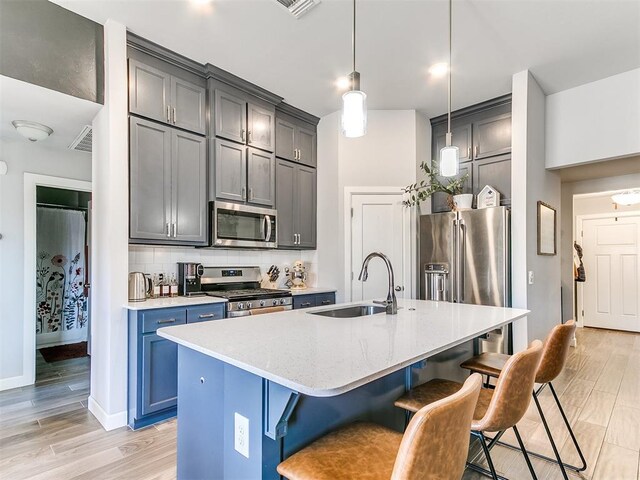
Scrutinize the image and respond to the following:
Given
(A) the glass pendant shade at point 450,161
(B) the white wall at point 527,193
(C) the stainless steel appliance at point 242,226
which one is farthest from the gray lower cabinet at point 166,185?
(B) the white wall at point 527,193

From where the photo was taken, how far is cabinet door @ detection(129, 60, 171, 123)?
277 cm

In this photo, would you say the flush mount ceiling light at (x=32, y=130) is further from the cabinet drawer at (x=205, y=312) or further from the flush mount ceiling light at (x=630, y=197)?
the flush mount ceiling light at (x=630, y=197)

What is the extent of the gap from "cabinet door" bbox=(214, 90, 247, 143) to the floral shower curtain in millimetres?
3296

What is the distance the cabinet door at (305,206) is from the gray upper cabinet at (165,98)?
4.36 feet

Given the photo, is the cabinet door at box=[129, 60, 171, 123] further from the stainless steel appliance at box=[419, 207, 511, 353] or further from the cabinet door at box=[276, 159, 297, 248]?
the stainless steel appliance at box=[419, 207, 511, 353]

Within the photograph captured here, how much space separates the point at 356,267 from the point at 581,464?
2.54 m

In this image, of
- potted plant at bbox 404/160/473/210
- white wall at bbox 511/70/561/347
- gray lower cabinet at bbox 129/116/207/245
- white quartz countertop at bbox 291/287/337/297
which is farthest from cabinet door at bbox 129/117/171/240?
white wall at bbox 511/70/561/347

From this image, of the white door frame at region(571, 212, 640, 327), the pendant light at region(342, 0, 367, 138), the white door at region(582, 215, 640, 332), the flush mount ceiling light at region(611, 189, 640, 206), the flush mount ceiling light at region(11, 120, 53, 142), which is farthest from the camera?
the white door frame at region(571, 212, 640, 327)

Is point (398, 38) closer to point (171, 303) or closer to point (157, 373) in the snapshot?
point (171, 303)

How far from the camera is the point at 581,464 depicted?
2.07 meters

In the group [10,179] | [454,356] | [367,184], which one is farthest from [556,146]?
[10,179]

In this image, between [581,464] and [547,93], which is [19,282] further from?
[547,93]

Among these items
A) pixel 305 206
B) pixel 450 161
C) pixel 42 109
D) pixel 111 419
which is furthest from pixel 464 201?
pixel 42 109

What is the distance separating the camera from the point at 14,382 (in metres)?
3.32
